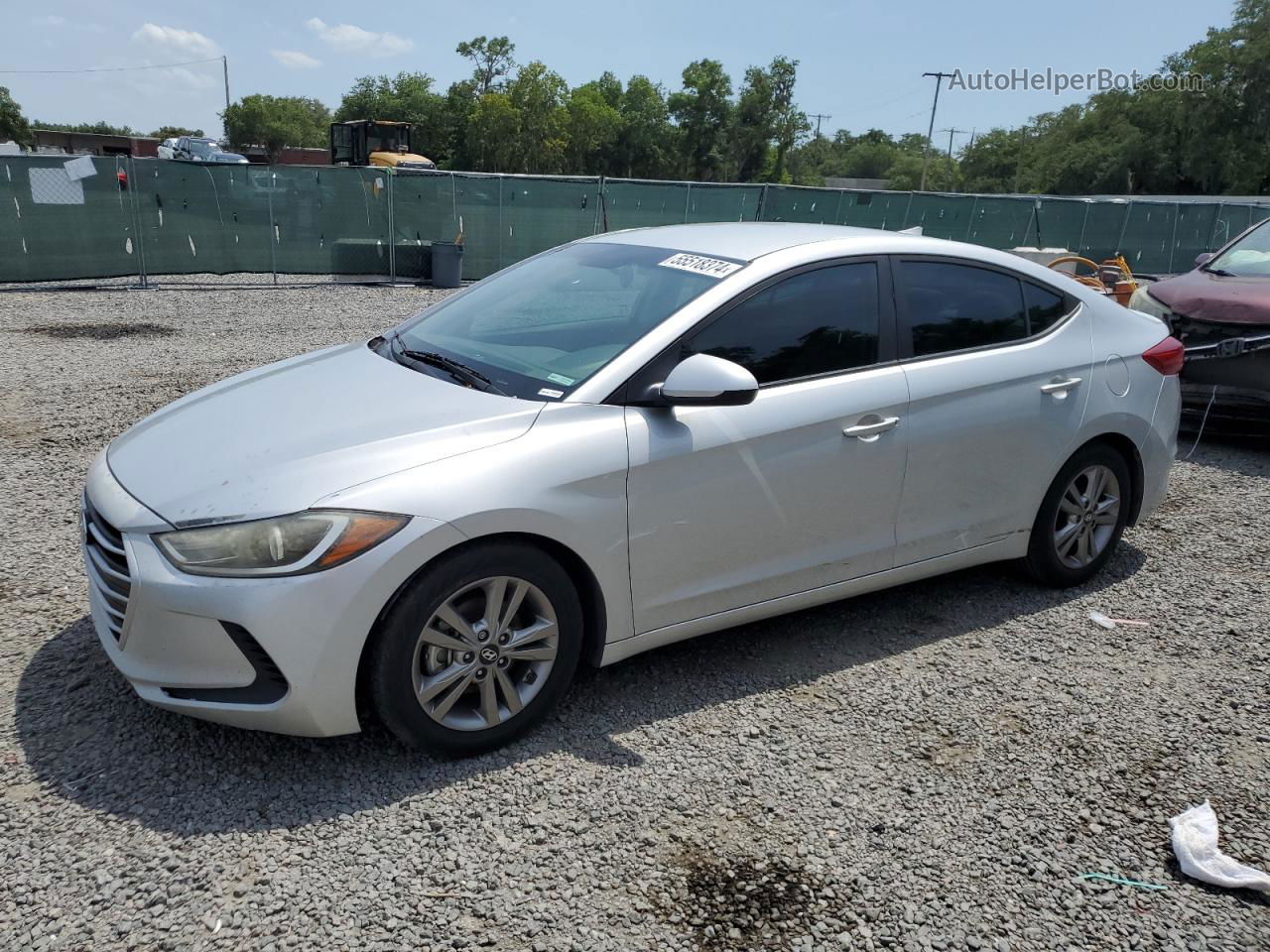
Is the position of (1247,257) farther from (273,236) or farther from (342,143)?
(342,143)

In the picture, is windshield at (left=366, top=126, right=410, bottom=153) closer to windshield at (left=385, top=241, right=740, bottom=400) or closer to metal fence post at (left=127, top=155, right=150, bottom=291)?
metal fence post at (left=127, top=155, right=150, bottom=291)

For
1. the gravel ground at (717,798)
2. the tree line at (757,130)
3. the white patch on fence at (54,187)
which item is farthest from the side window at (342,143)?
the tree line at (757,130)

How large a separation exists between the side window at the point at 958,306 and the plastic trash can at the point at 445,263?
15.0 metres

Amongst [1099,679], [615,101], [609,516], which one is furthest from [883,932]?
[615,101]

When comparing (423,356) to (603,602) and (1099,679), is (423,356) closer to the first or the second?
(603,602)

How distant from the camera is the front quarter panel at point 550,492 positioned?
9.47 feet

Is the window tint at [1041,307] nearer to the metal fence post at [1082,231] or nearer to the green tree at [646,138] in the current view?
the metal fence post at [1082,231]

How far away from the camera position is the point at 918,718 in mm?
3598

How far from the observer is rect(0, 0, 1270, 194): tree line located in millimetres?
60281

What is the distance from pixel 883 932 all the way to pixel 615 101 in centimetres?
11621

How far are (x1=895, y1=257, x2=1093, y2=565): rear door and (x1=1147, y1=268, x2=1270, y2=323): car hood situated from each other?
348 centimetres

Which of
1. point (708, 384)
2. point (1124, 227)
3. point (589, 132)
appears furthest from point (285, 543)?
point (589, 132)

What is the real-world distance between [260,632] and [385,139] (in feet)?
113

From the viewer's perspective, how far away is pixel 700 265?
3.80 metres
